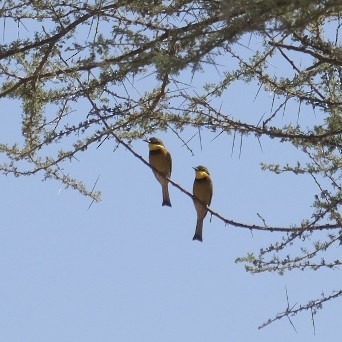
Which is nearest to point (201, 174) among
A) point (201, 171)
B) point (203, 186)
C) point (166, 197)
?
point (201, 171)

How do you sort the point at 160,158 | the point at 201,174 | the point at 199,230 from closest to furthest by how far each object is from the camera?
1. the point at 199,230
2. the point at 160,158
3. the point at 201,174

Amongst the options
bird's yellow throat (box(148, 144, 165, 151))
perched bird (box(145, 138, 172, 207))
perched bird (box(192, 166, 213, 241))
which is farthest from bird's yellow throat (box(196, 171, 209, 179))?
bird's yellow throat (box(148, 144, 165, 151))

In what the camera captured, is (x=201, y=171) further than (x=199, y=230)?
Yes

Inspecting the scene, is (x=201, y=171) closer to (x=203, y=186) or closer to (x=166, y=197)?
(x=203, y=186)

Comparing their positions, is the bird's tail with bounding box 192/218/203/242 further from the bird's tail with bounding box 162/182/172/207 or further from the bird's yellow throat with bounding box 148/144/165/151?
the bird's yellow throat with bounding box 148/144/165/151

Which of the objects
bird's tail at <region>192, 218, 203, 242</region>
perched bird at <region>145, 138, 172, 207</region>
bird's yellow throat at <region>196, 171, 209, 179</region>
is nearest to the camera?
bird's tail at <region>192, 218, 203, 242</region>

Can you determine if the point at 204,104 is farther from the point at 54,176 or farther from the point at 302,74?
the point at 54,176

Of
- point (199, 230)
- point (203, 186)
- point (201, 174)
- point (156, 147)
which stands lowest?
point (199, 230)

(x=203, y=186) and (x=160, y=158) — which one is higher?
(x=160, y=158)

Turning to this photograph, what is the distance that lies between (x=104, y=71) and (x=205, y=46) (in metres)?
1.10

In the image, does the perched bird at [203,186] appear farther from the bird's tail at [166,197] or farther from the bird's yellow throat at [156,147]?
the bird's yellow throat at [156,147]

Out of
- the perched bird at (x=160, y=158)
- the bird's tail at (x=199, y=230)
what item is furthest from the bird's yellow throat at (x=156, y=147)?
the bird's tail at (x=199, y=230)

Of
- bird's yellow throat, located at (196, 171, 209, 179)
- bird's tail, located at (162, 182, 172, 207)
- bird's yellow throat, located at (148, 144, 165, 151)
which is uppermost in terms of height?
bird's yellow throat, located at (148, 144, 165, 151)

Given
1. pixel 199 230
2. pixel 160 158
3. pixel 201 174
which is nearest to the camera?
pixel 199 230
